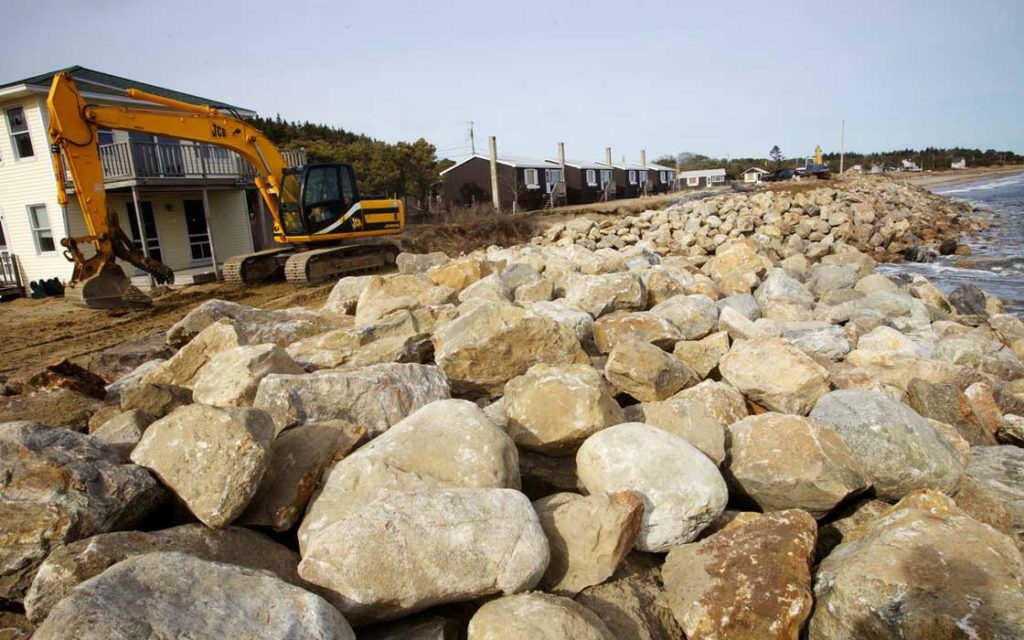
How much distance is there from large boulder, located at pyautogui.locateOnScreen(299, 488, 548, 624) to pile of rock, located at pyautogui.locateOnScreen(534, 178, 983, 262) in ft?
42.4

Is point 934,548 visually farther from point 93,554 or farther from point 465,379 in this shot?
point 93,554

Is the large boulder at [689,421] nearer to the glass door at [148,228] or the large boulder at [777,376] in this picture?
the large boulder at [777,376]

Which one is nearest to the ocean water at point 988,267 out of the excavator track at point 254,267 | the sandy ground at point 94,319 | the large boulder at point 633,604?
the large boulder at point 633,604

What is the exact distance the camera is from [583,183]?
121ft

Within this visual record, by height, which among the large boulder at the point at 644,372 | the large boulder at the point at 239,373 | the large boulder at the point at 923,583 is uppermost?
the large boulder at the point at 239,373

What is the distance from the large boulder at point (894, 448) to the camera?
10.5 ft

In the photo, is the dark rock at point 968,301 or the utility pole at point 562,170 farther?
the utility pole at point 562,170

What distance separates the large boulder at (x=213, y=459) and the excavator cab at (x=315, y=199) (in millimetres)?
10726

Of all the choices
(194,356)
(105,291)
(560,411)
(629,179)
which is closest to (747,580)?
(560,411)

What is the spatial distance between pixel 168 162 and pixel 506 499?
16.2 meters

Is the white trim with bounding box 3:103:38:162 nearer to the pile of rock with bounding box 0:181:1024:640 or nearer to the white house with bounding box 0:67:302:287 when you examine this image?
the white house with bounding box 0:67:302:287

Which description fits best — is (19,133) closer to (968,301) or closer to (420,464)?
(420,464)

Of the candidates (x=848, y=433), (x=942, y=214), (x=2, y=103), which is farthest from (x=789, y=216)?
(x=2, y=103)

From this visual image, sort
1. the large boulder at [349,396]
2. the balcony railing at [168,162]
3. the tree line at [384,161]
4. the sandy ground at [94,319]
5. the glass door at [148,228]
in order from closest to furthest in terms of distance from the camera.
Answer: the large boulder at [349,396]
the sandy ground at [94,319]
the balcony railing at [168,162]
the glass door at [148,228]
the tree line at [384,161]
